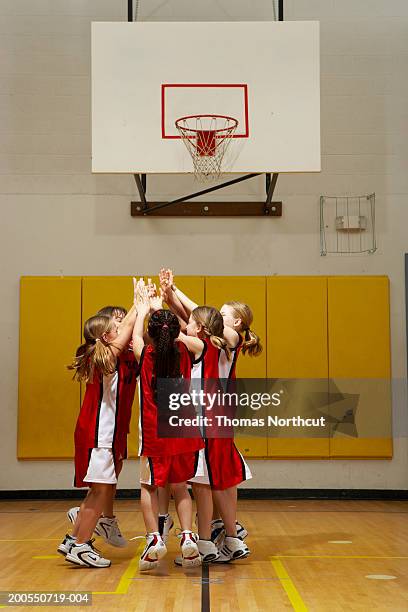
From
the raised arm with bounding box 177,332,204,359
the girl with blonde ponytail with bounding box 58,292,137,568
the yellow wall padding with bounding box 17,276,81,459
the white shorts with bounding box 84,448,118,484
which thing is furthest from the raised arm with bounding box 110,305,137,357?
the yellow wall padding with bounding box 17,276,81,459

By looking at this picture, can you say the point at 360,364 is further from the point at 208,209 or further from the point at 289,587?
the point at 289,587

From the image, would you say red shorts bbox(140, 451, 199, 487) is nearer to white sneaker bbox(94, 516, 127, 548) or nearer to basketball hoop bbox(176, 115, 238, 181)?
white sneaker bbox(94, 516, 127, 548)

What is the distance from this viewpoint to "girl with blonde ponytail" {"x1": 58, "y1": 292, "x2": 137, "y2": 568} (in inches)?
194

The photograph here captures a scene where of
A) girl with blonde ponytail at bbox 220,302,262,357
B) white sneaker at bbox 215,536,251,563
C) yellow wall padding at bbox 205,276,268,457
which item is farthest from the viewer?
yellow wall padding at bbox 205,276,268,457

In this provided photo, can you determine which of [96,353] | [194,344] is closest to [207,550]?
[194,344]

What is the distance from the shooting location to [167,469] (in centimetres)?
479

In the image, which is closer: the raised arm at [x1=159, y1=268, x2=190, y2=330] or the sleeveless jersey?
the sleeveless jersey

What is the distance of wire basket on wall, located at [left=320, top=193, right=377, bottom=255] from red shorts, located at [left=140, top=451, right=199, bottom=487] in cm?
496

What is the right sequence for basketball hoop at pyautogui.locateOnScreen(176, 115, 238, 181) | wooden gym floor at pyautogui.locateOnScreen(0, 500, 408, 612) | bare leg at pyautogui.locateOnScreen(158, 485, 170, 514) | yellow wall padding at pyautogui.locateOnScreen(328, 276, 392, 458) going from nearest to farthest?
wooden gym floor at pyautogui.locateOnScreen(0, 500, 408, 612) < bare leg at pyautogui.locateOnScreen(158, 485, 170, 514) < basketball hoop at pyautogui.locateOnScreen(176, 115, 238, 181) < yellow wall padding at pyautogui.locateOnScreen(328, 276, 392, 458)

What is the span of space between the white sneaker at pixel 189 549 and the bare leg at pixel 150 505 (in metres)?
0.17

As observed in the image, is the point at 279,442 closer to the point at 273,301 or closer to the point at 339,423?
the point at 339,423

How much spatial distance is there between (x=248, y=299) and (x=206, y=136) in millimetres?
2616

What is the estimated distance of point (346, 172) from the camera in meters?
9.49

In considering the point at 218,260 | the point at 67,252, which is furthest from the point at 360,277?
the point at 67,252
